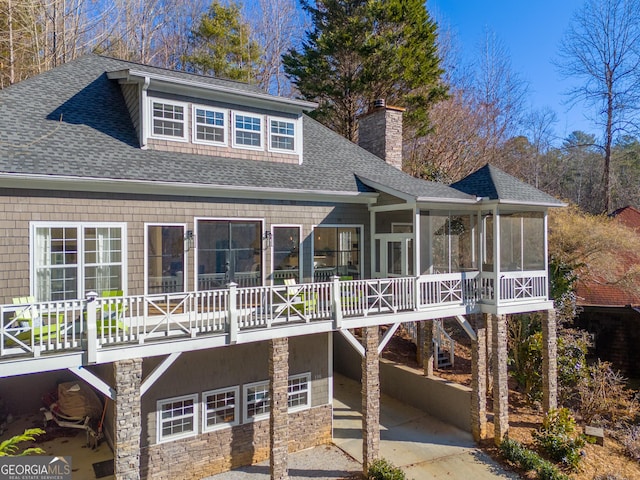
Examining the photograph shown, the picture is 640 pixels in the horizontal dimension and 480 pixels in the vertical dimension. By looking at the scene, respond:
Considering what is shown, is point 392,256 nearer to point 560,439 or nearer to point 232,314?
point 232,314

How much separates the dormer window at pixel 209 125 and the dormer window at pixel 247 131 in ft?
1.03

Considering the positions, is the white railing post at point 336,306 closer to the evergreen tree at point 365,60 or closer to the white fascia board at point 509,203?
the white fascia board at point 509,203

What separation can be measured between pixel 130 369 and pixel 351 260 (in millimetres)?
6949

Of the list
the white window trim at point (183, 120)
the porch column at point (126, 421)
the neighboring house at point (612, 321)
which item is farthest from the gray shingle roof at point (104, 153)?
the neighboring house at point (612, 321)

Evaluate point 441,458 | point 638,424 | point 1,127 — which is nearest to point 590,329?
point 638,424

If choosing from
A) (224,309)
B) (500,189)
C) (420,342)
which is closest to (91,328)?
(224,309)

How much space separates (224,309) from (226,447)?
11.2 feet

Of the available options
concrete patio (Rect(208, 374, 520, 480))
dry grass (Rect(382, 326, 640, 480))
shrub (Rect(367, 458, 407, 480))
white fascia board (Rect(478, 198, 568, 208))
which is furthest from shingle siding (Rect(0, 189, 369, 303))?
dry grass (Rect(382, 326, 640, 480))

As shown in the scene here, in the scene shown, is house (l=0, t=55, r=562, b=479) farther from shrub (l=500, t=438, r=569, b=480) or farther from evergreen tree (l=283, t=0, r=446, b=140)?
evergreen tree (l=283, t=0, r=446, b=140)

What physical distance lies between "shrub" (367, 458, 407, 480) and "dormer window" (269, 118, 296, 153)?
8600 mm

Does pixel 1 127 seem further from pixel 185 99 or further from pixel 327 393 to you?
pixel 327 393

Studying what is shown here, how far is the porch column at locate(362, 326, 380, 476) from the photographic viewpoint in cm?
980

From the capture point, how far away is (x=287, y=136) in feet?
39.8

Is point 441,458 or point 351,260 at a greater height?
point 351,260
